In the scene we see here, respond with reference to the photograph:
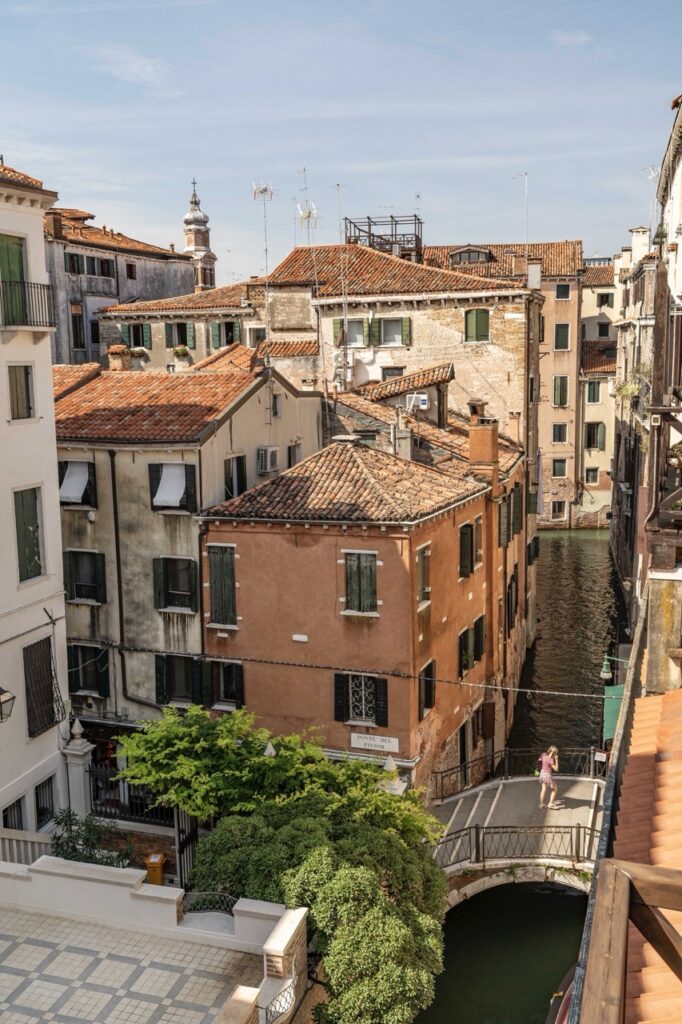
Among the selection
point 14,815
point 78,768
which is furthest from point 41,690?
point 14,815

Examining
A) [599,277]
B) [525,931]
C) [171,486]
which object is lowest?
[525,931]

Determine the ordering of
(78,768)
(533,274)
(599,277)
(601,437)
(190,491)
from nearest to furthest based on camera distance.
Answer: (78,768), (190,491), (533,274), (601,437), (599,277)

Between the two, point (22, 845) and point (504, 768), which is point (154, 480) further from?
point (504, 768)

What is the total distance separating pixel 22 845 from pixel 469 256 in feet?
127

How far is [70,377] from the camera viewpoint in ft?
94.6

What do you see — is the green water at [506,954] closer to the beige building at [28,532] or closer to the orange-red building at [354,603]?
the orange-red building at [354,603]

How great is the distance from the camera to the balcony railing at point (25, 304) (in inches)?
758

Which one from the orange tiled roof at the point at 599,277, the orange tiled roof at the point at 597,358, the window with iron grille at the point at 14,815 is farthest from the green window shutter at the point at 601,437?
the window with iron grille at the point at 14,815

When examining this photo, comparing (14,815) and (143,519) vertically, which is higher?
(143,519)

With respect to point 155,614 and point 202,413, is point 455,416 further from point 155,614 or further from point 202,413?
point 155,614

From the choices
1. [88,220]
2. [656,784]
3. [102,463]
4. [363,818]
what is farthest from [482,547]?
[88,220]

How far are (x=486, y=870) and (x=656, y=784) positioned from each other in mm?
11361

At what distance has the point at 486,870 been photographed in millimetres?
20141

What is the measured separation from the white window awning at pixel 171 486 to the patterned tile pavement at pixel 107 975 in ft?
35.5
